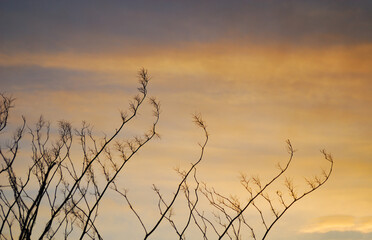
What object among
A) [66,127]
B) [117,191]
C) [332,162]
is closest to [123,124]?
[66,127]

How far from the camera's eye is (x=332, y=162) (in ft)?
60.6

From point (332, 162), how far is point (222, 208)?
5.17 metres

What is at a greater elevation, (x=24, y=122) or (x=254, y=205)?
(x=24, y=122)

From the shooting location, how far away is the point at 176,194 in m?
18.6

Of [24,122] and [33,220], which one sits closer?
[33,220]

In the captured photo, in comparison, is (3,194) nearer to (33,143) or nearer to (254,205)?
(33,143)

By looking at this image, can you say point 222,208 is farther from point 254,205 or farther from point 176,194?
point 176,194

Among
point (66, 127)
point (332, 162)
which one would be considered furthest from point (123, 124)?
point (332, 162)

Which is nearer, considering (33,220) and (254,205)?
(33,220)

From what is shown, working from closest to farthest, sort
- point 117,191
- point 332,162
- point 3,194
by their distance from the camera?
point 3,194 → point 332,162 → point 117,191

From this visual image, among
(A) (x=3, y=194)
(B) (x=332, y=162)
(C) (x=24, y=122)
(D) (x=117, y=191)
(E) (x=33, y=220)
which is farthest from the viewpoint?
(D) (x=117, y=191)

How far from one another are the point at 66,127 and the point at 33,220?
5.14m

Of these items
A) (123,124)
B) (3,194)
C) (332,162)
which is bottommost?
(3,194)

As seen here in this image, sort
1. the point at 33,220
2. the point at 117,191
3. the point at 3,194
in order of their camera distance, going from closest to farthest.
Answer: the point at 33,220 → the point at 3,194 → the point at 117,191
